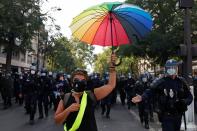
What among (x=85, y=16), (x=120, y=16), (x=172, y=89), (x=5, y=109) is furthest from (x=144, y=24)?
(x=5, y=109)

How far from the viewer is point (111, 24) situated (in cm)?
657

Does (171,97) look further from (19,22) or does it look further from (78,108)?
(19,22)

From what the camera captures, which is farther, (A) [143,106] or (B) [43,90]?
(B) [43,90]

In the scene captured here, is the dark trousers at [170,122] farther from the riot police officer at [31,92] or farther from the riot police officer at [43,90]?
the riot police officer at [43,90]

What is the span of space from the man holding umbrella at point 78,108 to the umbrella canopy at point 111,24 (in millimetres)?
1229

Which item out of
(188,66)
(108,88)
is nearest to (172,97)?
(108,88)

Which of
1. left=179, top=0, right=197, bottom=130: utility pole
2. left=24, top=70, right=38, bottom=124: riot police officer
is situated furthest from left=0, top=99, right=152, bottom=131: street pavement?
left=179, top=0, right=197, bottom=130: utility pole

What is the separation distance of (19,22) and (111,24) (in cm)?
2704

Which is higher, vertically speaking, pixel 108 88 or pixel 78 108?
pixel 108 88

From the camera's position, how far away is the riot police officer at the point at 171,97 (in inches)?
296

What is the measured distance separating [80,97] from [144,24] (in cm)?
163

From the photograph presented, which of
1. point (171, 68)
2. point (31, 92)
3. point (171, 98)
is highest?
point (171, 68)

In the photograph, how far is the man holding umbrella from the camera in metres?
5.36

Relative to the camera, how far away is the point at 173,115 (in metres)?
7.58
